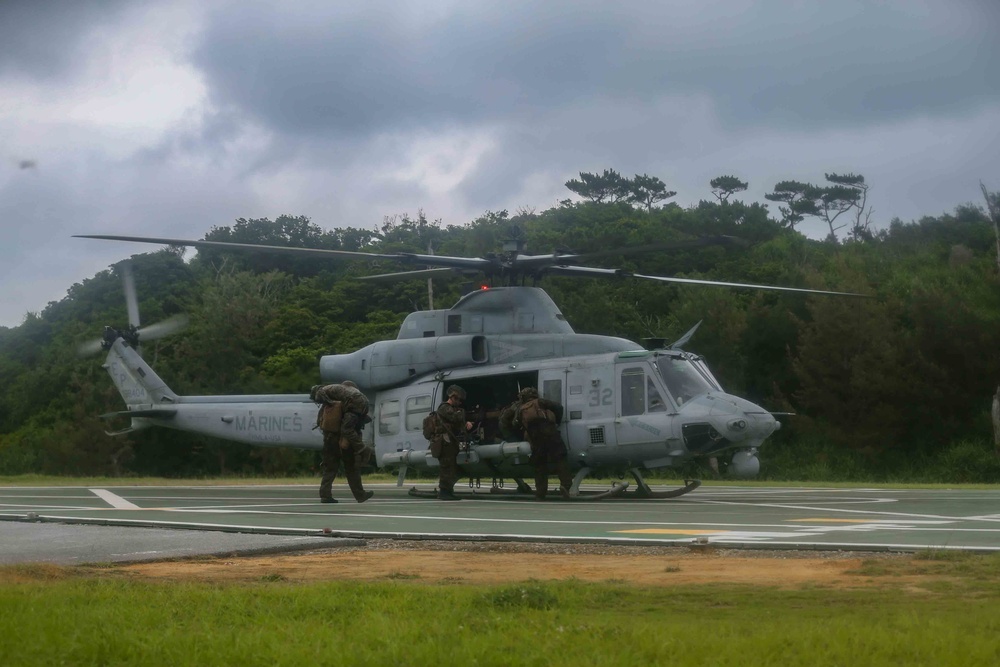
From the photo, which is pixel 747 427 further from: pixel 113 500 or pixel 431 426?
pixel 113 500

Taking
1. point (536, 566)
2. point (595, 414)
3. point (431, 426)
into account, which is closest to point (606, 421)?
point (595, 414)

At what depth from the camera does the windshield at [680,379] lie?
15.9m

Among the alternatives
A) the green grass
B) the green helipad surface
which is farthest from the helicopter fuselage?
the green grass

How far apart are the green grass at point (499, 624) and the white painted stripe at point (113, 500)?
27.6ft

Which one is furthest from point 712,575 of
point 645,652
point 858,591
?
point 645,652

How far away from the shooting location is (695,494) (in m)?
17.2

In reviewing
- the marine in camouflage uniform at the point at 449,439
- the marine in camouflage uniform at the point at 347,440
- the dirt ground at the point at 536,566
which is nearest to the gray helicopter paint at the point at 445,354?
the marine in camouflage uniform at the point at 449,439

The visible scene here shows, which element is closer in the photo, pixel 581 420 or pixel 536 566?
pixel 536 566

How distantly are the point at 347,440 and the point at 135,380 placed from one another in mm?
8478

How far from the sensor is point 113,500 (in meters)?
16.8

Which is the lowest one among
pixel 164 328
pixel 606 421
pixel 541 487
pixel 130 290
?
pixel 541 487

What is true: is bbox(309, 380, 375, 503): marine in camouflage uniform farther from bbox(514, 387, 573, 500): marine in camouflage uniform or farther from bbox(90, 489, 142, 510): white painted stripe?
bbox(90, 489, 142, 510): white painted stripe

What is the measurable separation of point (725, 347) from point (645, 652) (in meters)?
32.1

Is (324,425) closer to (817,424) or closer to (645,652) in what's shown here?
(645,652)
